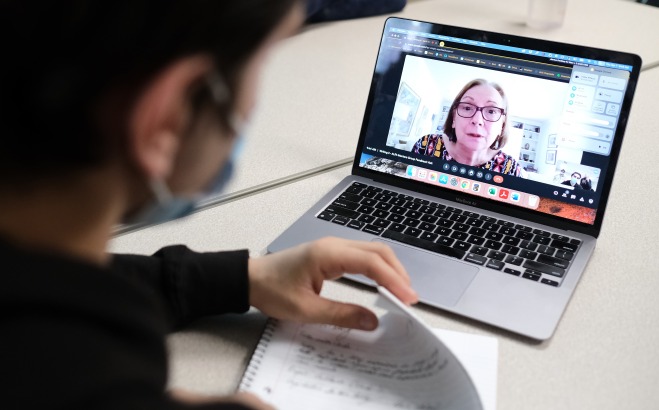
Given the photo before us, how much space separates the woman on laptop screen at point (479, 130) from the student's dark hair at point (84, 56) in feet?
1.96

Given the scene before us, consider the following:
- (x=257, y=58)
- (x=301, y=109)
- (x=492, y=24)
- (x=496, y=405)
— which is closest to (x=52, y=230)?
(x=257, y=58)

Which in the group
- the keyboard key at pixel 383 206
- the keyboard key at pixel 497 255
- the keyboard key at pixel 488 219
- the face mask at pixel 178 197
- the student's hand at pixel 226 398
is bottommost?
the student's hand at pixel 226 398

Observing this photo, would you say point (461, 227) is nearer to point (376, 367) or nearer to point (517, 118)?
point (517, 118)

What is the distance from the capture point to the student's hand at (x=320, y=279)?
2.78ft

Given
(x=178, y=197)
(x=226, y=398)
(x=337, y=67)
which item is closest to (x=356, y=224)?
(x=226, y=398)

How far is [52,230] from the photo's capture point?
54cm

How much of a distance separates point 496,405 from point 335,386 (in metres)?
0.16

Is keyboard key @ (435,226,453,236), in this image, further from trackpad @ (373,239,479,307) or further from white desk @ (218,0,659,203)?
white desk @ (218,0,659,203)

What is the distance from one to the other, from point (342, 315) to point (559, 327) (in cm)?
25

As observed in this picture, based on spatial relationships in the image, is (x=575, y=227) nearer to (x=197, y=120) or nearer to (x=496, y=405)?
(x=496, y=405)

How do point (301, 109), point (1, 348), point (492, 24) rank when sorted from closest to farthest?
1. point (1, 348)
2. point (301, 109)
3. point (492, 24)

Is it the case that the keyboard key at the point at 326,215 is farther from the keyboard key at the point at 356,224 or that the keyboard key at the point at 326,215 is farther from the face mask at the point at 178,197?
the face mask at the point at 178,197

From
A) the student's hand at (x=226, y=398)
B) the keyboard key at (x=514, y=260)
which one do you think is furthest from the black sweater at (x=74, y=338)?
the keyboard key at (x=514, y=260)

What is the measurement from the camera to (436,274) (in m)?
0.95
